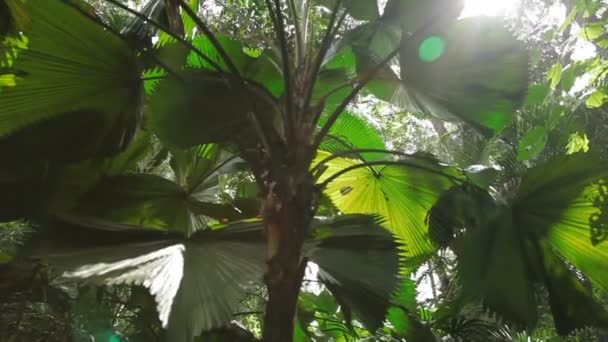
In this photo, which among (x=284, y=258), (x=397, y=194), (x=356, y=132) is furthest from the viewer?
(x=356, y=132)

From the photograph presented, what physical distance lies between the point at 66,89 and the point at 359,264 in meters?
0.85

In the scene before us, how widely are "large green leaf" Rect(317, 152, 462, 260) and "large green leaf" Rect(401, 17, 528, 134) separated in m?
0.20

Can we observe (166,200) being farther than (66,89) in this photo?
Yes

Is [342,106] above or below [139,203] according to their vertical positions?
above

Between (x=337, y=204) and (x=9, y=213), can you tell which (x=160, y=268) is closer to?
(x=9, y=213)

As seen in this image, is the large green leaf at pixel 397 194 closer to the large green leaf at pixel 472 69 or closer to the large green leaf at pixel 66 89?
the large green leaf at pixel 472 69

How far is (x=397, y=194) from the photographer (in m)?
2.01

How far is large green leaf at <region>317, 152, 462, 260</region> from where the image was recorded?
6.31 ft

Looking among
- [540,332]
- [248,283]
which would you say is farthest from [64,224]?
[540,332]

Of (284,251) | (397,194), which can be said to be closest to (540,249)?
(397,194)

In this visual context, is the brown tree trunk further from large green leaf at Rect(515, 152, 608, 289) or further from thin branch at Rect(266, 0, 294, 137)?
large green leaf at Rect(515, 152, 608, 289)

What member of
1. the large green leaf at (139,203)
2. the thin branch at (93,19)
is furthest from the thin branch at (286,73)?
the large green leaf at (139,203)

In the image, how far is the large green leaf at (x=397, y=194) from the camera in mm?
1922

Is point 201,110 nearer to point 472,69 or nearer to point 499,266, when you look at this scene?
point 472,69
